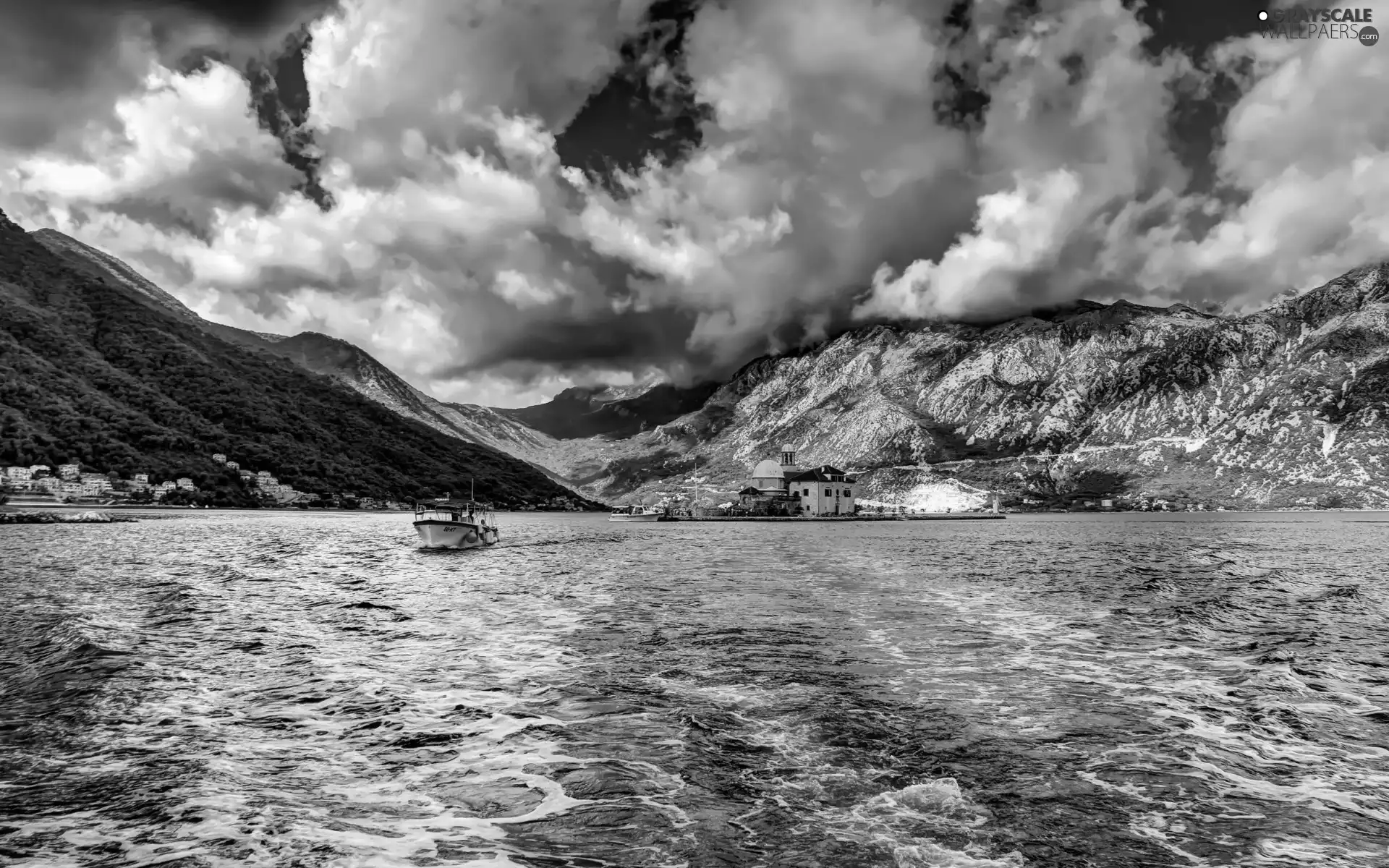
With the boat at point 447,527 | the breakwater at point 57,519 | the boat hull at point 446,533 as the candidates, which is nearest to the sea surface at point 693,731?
the boat hull at point 446,533

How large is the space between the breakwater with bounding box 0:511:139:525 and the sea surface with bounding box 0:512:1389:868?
104m

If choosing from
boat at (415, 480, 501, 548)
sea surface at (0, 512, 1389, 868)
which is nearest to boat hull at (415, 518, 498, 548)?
boat at (415, 480, 501, 548)

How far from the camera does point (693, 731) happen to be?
1541cm

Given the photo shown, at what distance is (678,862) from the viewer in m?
9.23

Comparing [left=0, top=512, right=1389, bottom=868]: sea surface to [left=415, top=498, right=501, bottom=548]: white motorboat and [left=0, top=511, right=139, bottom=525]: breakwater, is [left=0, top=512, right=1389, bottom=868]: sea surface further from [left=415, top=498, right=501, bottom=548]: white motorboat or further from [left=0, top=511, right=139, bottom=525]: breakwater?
[left=0, top=511, right=139, bottom=525]: breakwater

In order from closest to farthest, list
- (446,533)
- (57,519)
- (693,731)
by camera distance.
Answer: (693,731)
(446,533)
(57,519)

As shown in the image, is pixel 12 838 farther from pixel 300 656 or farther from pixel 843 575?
pixel 843 575

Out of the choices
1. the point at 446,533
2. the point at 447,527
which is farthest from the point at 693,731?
the point at 446,533

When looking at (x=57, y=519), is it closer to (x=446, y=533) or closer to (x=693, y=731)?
(x=446, y=533)

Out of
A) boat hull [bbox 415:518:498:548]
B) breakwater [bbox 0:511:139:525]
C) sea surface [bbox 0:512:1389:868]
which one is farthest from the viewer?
breakwater [bbox 0:511:139:525]

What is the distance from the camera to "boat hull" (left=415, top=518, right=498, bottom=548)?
274ft

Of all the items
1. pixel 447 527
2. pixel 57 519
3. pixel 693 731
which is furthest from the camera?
pixel 57 519

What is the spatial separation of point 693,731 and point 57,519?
504 feet

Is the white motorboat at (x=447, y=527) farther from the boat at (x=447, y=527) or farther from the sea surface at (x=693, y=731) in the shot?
the sea surface at (x=693, y=731)
